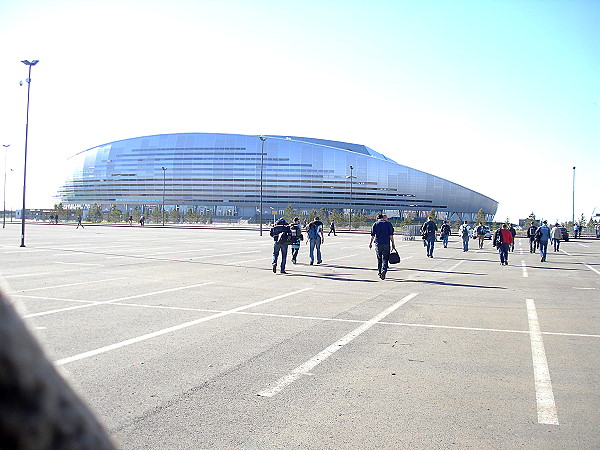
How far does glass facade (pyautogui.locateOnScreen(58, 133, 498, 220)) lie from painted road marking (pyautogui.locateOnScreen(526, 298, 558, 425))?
397 ft

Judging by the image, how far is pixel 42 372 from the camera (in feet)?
1.97

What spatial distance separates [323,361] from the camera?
6246mm

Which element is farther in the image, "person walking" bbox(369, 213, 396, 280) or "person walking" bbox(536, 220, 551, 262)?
"person walking" bbox(536, 220, 551, 262)

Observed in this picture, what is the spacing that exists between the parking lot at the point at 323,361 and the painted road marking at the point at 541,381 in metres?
0.02

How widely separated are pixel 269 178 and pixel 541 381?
128 metres

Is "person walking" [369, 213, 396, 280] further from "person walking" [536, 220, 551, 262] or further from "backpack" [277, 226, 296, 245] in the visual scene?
"person walking" [536, 220, 551, 262]

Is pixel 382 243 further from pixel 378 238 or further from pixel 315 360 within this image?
pixel 315 360

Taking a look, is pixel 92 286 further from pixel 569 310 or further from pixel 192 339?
pixel 569 310

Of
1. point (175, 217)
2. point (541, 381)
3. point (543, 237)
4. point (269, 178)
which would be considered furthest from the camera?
point (269, 178)

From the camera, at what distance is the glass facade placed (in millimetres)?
131750

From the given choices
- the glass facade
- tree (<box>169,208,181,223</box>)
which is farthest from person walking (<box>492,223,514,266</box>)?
the glass facade

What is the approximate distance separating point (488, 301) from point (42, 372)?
1181 centimetres

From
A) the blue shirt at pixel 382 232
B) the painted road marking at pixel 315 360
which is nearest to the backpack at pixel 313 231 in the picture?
the blue shirt at pixel 382 232

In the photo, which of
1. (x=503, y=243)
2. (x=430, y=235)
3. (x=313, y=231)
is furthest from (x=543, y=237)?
(x=313, y=231)
